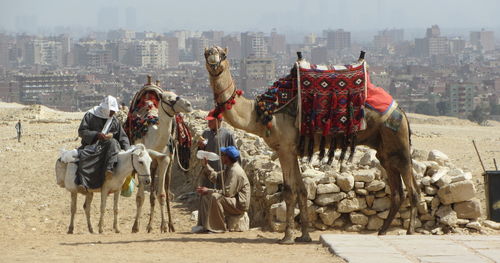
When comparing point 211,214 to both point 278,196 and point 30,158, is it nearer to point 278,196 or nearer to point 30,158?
point 278,196

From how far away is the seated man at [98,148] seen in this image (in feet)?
45.3

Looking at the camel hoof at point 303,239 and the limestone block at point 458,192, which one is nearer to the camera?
the camel hoof at point 303,239

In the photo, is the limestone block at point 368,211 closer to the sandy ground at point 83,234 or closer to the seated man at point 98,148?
the sandy ground at point 83,234

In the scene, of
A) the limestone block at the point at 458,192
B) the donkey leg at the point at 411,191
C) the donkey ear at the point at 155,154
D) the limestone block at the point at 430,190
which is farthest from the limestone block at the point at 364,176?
the donkey ear at the point at 155,154

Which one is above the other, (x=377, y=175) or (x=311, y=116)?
(x=311, y=116)

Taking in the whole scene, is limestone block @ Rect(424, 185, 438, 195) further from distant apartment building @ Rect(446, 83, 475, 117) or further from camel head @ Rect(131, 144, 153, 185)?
distant apartment building @ Rect(446, 83, 475, 117)

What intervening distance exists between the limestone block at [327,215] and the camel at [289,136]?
139cm

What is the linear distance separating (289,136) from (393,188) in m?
1.53

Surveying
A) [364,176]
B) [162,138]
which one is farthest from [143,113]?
[364,176]

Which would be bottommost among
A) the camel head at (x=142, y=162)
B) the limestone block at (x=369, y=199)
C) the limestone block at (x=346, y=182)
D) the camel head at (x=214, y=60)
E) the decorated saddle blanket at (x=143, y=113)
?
the limestone block at (x=369, y=199)

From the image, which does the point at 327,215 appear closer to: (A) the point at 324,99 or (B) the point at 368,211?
(B) the point at 368,211

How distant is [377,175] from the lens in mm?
13875

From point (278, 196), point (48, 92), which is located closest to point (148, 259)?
point (278, 196)

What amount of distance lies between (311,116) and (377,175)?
7.88 feet
